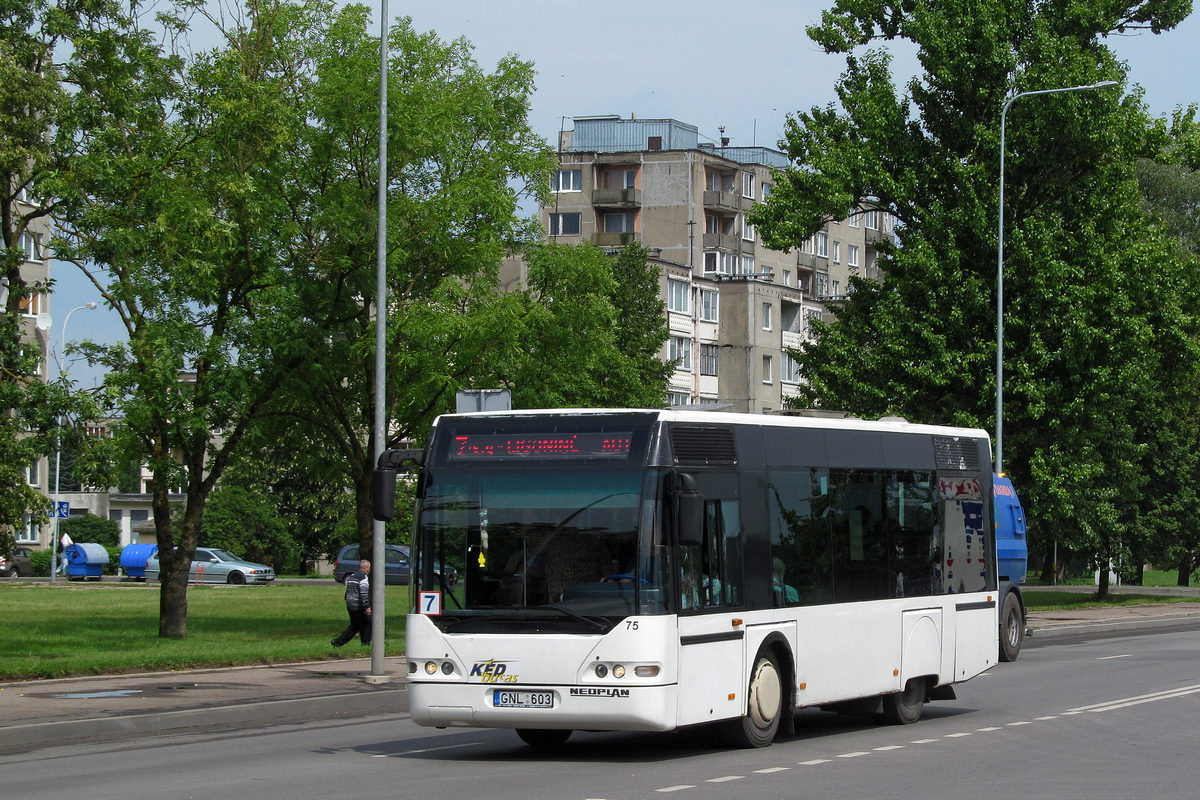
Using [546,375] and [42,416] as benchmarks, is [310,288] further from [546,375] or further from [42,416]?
[42,416]

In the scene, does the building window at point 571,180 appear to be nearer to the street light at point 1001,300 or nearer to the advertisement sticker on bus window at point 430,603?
the street light at point 1001,300

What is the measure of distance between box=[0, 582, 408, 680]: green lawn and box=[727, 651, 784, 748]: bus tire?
1071 cm

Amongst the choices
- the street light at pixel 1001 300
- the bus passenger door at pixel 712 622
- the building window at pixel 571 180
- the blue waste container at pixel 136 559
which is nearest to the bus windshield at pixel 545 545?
the bus passenger door at pixel 712 622

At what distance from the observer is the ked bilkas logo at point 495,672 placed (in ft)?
40.1


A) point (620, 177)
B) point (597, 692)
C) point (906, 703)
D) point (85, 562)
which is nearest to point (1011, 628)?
point (906, 703)

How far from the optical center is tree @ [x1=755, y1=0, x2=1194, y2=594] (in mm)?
37625

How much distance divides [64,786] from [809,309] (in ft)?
268

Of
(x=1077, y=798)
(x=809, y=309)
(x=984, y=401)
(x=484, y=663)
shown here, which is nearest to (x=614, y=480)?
(x=484, y=663)

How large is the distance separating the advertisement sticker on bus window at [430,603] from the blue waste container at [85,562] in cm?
6034

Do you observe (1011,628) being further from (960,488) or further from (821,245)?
(821,245)

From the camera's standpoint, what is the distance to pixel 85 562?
6969 cm

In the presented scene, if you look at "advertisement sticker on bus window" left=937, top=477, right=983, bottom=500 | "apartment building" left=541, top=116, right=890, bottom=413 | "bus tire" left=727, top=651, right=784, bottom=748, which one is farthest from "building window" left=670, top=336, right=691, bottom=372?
"bus tire" left=727, top=651, right=784, bottom=748

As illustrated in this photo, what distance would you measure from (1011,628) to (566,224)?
6924cm

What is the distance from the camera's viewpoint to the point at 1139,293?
38.0m
